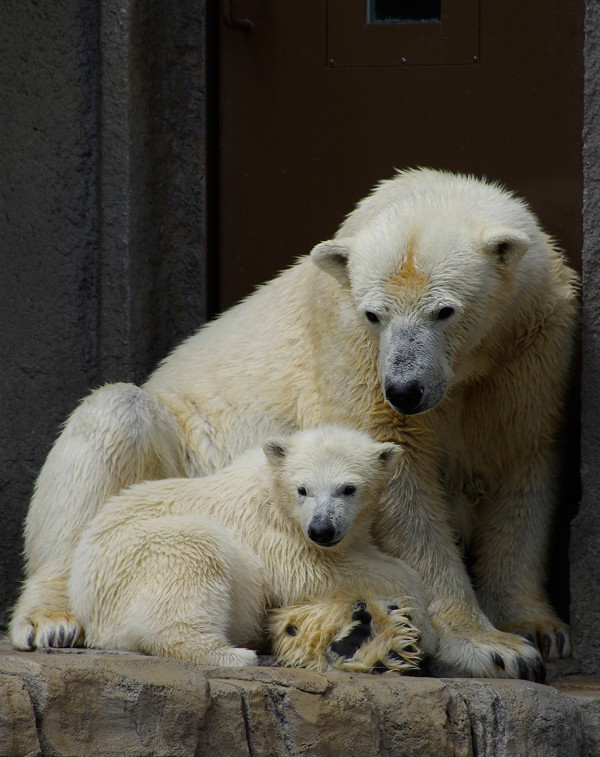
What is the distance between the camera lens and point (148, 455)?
165 inches

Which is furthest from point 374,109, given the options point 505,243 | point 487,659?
point 487,659

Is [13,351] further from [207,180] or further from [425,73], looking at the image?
[425,73]

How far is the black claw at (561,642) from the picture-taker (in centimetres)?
409

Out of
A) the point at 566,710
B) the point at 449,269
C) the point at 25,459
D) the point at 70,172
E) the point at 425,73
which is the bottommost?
the point at 566,710

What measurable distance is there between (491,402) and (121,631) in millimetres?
1448

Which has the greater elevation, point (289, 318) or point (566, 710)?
point (289, 318)

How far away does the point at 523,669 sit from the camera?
12.3ft

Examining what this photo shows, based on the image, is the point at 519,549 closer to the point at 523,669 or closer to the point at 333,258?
the point at 523,669

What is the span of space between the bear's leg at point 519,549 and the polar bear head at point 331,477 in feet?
2.17

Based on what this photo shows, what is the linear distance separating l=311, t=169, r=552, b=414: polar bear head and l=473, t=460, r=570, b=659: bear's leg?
510 millimetres

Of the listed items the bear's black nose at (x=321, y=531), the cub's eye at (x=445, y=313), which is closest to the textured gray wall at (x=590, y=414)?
the cub's eye at (x=445, y=313)

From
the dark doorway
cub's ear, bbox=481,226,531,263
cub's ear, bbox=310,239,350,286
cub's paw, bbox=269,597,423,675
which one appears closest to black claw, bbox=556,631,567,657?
cub's paw, bbox=269,597,423,675

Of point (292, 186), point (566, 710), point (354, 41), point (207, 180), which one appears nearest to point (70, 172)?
point (207, 180)

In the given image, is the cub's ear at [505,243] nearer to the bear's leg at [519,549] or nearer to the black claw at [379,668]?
the bear's leg at [519,549]
